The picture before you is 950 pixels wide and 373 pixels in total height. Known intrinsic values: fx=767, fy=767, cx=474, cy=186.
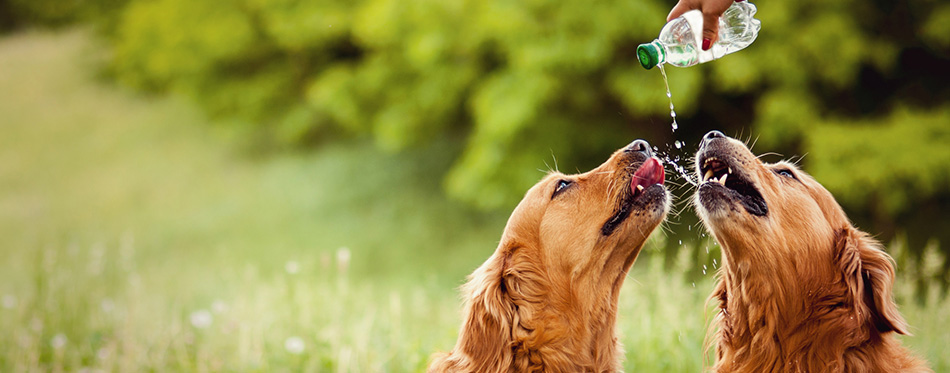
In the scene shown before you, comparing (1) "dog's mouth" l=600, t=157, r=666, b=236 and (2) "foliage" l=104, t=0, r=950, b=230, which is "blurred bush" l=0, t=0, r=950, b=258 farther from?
(1) "dog's mouth" l=600, t=157, r=666, b=236

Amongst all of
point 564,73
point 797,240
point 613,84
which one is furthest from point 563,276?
point 564,73

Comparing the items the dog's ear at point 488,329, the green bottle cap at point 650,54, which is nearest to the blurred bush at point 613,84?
the green bottle cap at point 650,54

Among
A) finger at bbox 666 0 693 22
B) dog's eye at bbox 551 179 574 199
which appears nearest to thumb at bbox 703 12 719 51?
finger at bbox 666 0 693 22

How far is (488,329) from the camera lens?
2990mm

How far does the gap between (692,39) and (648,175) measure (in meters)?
0.72

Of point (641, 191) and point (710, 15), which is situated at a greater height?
point (710, 15)

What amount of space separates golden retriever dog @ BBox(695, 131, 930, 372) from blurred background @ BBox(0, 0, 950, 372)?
14.1 inches

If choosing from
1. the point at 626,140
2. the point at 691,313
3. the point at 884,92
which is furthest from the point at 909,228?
the point at 691,313

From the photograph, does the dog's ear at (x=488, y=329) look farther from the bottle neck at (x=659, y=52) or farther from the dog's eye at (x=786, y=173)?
the dog's eye at (x=786, y=173)

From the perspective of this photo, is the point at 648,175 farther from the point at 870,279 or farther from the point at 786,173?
the point at 870,279

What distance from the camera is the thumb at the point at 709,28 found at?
3.13 metres

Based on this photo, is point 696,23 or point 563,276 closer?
point 563,276

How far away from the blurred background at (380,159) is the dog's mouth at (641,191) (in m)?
0.17

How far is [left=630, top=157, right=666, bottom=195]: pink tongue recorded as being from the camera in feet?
10.7
